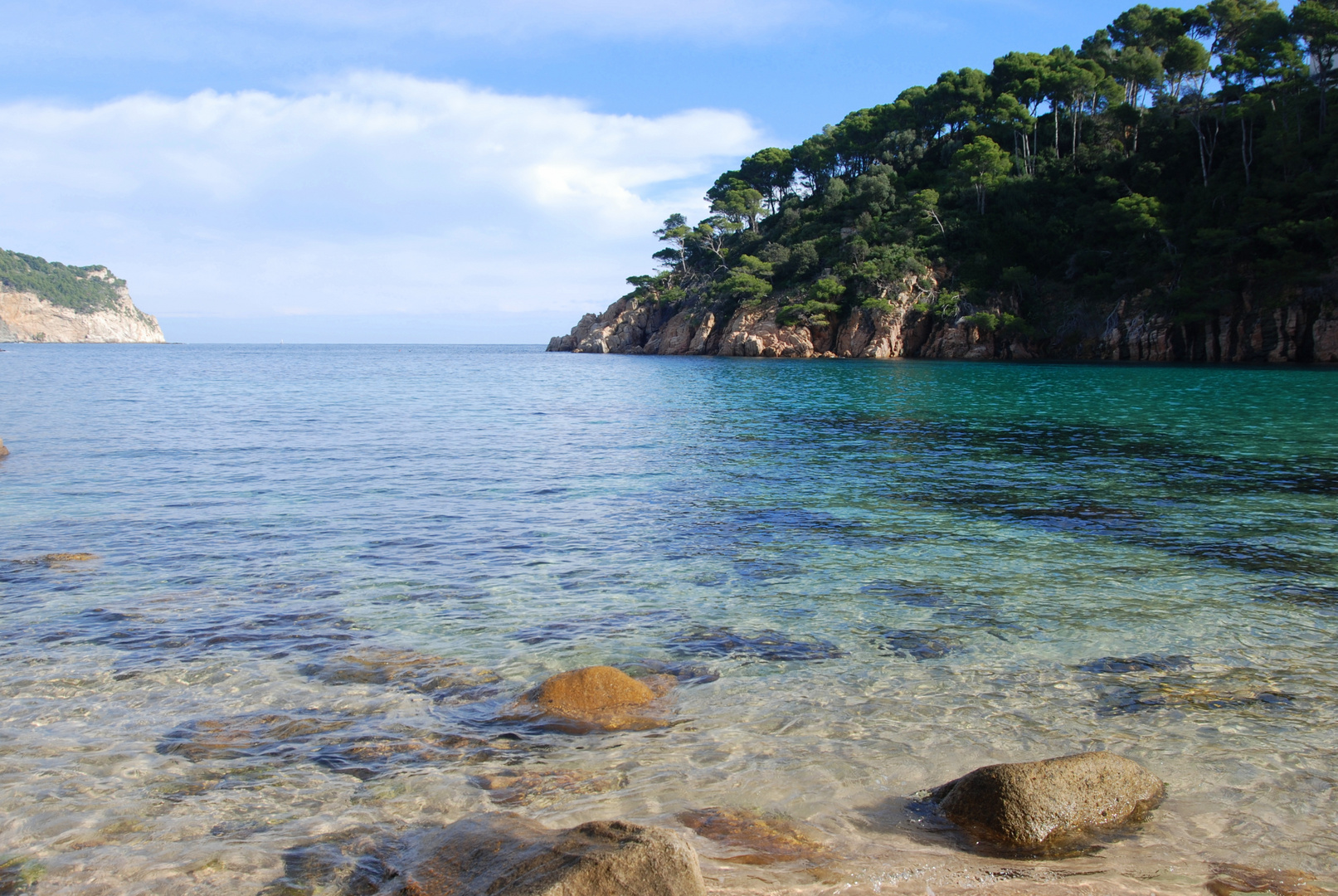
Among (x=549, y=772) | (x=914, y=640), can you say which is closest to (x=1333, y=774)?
(x=914, y=640)

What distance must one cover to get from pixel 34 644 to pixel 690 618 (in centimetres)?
573

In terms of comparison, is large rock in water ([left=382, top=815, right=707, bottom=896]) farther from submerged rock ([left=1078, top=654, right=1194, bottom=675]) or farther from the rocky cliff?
the rocky cliff

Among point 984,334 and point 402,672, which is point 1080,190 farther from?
point 402,672

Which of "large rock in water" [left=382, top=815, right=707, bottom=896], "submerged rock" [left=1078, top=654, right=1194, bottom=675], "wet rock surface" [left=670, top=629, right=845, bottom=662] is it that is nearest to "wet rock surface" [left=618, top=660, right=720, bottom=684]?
"wet rock surface" [left=670, top=629, right=845, bottom=662]

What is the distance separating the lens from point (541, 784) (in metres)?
4.65

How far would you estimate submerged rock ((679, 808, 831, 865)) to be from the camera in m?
3.89

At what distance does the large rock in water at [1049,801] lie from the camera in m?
3.99

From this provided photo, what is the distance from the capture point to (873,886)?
3.63m

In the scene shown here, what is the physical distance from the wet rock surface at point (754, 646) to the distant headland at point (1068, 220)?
57.2 m

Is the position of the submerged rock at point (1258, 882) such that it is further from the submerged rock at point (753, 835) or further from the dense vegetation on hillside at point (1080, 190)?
the dense vegetation on hillside at point (1080, 190)

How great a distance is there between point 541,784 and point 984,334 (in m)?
70.1

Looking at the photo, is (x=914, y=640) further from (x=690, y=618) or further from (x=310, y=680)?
(x=310, y=680)

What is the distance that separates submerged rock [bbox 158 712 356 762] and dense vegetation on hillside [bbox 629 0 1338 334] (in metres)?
61.6

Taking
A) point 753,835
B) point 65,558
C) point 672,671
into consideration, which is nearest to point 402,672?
point 672,671
